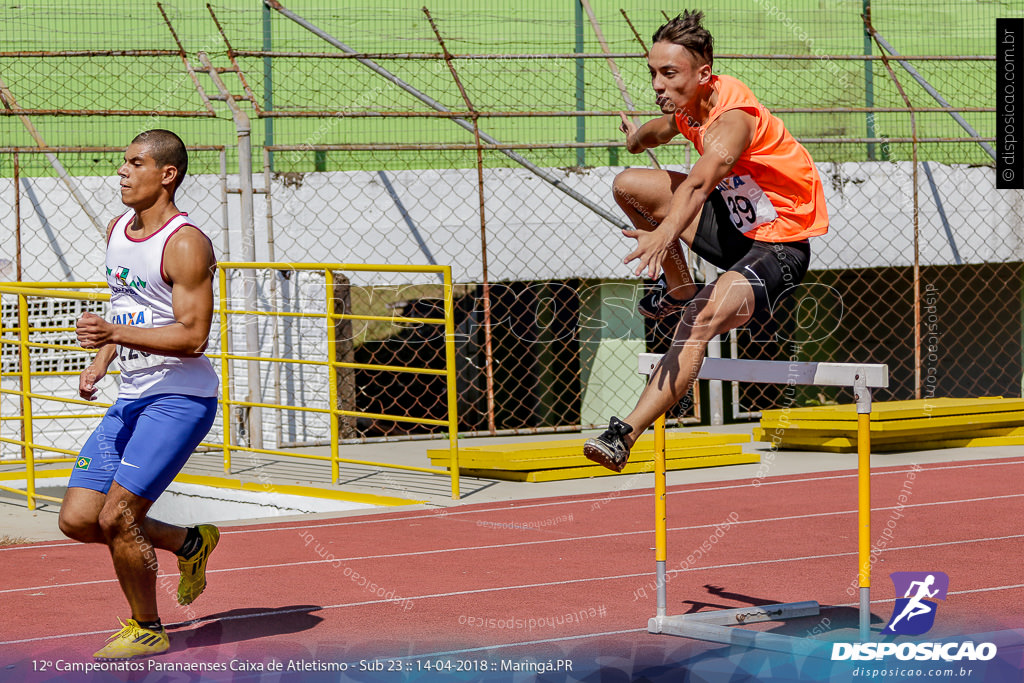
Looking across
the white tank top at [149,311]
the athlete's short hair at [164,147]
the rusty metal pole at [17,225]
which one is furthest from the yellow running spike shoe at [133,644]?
the rusty metal pole at [17,225]

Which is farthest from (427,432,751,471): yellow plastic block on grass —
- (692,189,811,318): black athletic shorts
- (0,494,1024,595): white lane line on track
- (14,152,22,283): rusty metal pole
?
(692,189,811,318): black athletic shorts

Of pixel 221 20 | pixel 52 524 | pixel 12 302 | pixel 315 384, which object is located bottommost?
pixel 52 524

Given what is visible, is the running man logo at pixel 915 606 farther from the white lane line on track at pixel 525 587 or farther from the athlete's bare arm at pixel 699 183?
the athlete's bare arm at pixel 699 183

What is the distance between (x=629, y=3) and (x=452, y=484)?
7.45 metres

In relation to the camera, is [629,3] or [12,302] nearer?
[12,302]

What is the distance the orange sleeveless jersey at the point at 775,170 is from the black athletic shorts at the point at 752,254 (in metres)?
0.05

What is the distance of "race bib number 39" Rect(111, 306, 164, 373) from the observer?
4.68 metres

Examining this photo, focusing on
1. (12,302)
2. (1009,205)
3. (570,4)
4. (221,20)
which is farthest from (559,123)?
(12,302)

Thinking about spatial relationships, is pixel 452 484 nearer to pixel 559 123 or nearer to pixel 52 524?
pixel 52 524

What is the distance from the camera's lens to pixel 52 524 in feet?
26.8

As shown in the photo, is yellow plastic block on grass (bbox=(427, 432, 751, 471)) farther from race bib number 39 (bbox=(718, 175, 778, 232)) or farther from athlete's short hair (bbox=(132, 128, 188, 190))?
athlete's short hair (bbox=(132, 128, 188, 190))

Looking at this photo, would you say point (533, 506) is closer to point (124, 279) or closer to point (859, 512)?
point (859, 512)

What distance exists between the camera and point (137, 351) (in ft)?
15.3

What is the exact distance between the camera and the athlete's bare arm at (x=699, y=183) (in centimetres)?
401
